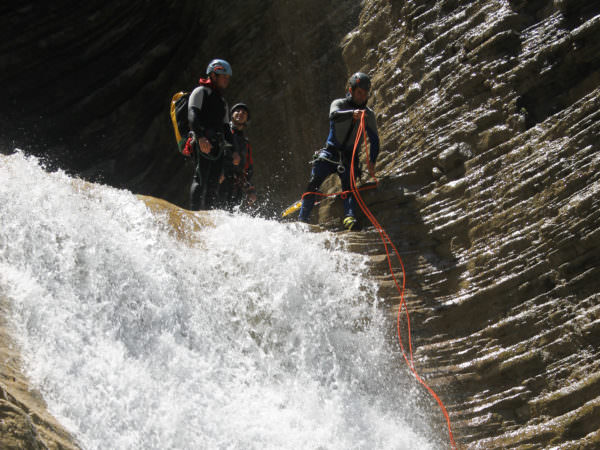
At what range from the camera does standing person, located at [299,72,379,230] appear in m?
6.45

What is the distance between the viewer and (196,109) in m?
6.64

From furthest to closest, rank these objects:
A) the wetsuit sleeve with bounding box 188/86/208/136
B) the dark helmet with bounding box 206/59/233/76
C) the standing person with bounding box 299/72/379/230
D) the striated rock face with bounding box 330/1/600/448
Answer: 1. the dark helmet with bounding box 206/59/233/76
2. the wetsuit sleeve with bounding box 188/86/208/136
3. the standing person with bounding box 299/72/379/230
4. the striated rock face with bounding box 330/1/600/448

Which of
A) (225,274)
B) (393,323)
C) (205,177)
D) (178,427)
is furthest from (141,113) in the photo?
(178,427)

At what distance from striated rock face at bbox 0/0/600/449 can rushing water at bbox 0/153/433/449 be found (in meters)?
0.70

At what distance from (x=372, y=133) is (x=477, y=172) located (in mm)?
1299

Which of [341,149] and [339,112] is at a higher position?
[339,112]

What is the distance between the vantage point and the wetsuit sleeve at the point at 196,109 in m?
6.58

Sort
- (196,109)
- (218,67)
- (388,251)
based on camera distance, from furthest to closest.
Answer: (218,67) → (196,109) → (388,251)

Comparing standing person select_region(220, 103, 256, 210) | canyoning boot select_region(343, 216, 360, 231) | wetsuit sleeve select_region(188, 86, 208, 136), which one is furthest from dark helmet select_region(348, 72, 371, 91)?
wetsuit sleeve select_region(188, 86, 208, 136)

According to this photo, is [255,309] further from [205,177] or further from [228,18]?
[228,18]

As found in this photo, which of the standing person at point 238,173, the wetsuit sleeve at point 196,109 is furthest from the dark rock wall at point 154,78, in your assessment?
the wetsuit sleeve at point 196,109

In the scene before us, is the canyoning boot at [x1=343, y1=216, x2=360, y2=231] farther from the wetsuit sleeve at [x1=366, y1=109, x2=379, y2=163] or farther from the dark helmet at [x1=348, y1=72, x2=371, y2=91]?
the dark helmet at [x1=348, y1=72, x2=371, y2=91]

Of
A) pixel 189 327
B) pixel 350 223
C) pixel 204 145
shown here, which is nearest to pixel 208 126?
pixel 204 145

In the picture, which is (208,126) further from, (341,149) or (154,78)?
(154,78)
